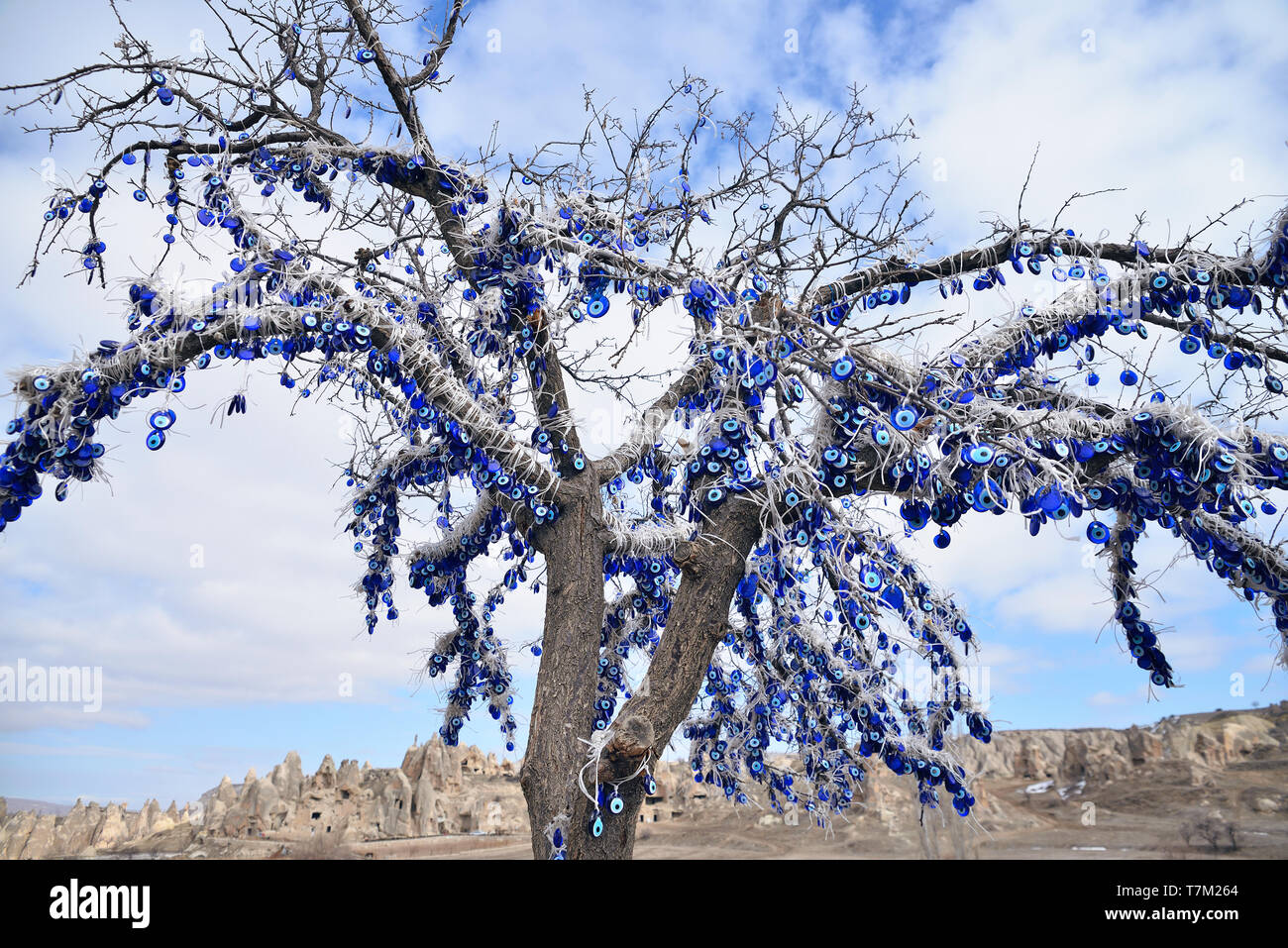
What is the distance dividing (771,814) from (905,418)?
50.3 ft

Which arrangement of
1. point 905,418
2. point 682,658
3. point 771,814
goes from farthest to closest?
point 771,814 < point 682,658 < point 905,418

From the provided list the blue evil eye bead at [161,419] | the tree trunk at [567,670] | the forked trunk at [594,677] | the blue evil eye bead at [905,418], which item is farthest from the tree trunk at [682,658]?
the blue evil eye bead at [161,419]

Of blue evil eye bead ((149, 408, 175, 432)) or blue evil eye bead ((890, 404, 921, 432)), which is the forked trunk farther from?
blue evil eye bead ((149, 408, 175, 432))

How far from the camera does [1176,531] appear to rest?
3.66 metres

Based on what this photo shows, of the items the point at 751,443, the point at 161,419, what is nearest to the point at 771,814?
the point at 751,443

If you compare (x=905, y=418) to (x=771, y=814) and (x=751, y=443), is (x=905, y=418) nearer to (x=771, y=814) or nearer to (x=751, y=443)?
(x=751, y=443)

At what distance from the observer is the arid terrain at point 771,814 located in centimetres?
1358

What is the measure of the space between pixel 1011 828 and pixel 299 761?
1466 cm

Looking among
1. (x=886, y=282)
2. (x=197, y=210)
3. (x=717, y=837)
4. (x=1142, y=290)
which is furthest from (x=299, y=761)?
(x=1142, y=290)

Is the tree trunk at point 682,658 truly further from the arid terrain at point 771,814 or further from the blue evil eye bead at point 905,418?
the arid terrain at point 771,814

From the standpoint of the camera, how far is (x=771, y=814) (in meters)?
16.7

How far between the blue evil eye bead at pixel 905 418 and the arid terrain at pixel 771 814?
10.4 m

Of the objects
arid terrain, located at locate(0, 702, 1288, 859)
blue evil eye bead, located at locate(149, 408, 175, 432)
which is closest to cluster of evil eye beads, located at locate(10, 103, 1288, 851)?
blue evil eye bead, located at locate(149, 408, 175, 432)
